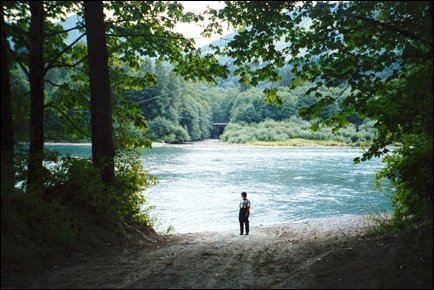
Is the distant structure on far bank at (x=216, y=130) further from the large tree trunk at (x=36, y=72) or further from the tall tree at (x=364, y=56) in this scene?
the large tree trunk at (x=36, y=72)

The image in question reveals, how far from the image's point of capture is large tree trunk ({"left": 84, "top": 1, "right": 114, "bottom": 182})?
397 inches

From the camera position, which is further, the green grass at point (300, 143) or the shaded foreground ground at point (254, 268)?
the green grass at point (300, 143)

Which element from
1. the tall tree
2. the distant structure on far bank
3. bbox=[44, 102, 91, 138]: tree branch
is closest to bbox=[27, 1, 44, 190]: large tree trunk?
bbox=[44, 102, 91, 138]: tree branch

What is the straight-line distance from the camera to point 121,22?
11.9 meters

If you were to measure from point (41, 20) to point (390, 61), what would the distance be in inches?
353

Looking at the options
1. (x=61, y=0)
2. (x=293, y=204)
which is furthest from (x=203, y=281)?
(x=293, y=204)

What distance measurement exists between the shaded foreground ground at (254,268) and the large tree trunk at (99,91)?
8.78 feet

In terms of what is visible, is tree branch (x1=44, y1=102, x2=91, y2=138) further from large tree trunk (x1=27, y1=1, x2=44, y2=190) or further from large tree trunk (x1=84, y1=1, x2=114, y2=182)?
large tree trunk (x1=27, y1=1, x2=44, y2=190)

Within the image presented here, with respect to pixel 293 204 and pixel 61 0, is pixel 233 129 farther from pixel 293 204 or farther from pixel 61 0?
pixel 61 0

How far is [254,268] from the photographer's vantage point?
745 cm

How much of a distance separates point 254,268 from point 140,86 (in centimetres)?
797

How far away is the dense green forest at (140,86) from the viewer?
7348mm

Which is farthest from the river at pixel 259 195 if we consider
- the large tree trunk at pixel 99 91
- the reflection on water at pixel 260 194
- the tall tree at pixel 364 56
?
the tall tree at pixel 364 56

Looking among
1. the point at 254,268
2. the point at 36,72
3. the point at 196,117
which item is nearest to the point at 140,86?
the point at 36,72
